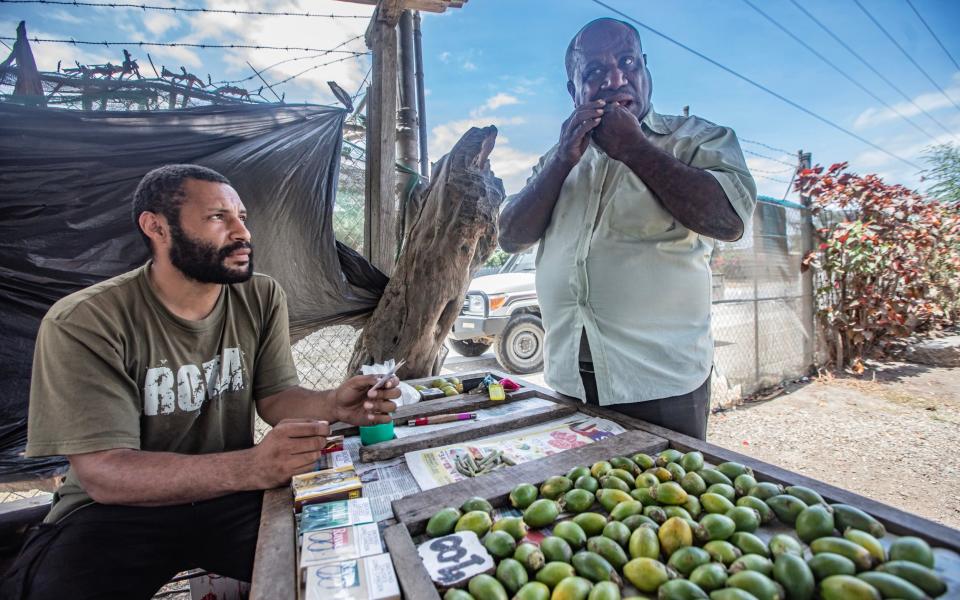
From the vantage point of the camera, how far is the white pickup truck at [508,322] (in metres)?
6.85

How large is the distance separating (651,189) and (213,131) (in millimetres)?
2543

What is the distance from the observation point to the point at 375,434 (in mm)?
1515

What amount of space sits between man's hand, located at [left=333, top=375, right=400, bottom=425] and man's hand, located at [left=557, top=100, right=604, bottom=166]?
40.9 inches

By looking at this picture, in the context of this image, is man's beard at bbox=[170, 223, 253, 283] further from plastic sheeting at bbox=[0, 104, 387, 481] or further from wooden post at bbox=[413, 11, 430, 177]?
wooden post at bbox=[413, 11, 430, 177]

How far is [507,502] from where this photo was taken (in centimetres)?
108

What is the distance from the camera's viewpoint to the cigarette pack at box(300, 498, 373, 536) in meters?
0.95

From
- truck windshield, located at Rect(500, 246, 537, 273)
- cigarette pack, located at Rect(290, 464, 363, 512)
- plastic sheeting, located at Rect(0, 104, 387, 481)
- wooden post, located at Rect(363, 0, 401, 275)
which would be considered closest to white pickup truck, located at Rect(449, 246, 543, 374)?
truck windshield, located at Rect(500, 246, 537, 273)

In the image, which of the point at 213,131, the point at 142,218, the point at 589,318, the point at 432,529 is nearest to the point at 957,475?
the point at 589,318

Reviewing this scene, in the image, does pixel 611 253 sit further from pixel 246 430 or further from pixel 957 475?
pixel 957 475

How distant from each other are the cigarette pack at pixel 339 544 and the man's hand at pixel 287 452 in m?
0.36

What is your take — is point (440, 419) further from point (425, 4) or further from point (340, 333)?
point (425, 4)

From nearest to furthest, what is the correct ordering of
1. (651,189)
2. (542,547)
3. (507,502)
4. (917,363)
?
(542,547) < (507,502) < (651,189) < (917,363)

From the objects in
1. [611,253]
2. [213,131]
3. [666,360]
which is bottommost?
[666,360]

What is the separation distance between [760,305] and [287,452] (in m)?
5.57
